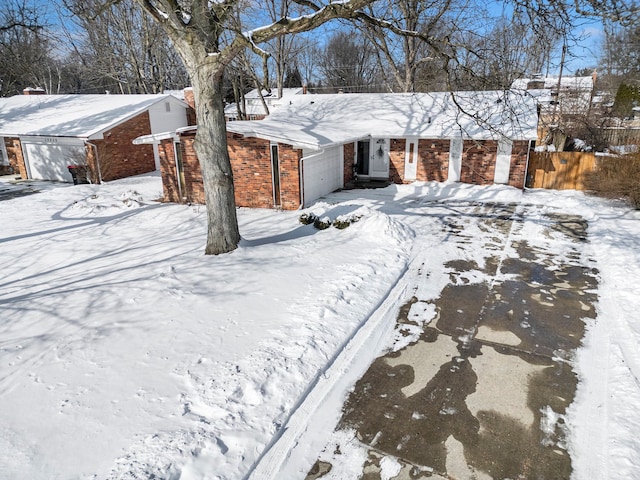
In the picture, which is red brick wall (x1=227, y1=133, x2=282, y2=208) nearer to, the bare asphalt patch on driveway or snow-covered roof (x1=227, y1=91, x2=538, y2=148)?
snow-covered roof (x1=227, y1=91, x2=538, y2=148)

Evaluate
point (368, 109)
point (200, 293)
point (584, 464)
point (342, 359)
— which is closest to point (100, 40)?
point (368, 109)

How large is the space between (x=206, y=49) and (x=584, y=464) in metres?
8.73

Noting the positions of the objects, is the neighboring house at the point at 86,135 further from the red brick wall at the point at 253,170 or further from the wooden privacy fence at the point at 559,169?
the wooden privacy fence at the point at 559,169

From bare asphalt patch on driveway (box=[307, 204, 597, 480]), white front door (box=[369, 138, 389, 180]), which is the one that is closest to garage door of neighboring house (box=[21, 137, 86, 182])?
white front door (box=[369, 138, 389, 180])

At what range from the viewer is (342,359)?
5.70 metres

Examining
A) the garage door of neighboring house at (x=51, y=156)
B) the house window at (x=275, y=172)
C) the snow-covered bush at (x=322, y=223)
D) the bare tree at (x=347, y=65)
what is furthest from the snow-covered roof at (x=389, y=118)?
the bare tree at (x=347, y=65)

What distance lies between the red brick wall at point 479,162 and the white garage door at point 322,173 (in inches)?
200

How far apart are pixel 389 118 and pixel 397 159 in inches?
82.1

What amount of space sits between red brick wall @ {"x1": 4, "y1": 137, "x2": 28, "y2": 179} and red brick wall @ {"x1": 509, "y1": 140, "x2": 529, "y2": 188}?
22.6 metres

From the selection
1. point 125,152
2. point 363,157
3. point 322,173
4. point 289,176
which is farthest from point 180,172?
point 363,157

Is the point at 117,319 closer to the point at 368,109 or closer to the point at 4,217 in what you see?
the point at 4,217

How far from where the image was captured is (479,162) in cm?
1700

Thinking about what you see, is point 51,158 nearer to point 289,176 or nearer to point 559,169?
point 289,176

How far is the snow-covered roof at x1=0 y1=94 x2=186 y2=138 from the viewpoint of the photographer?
1948 cm
